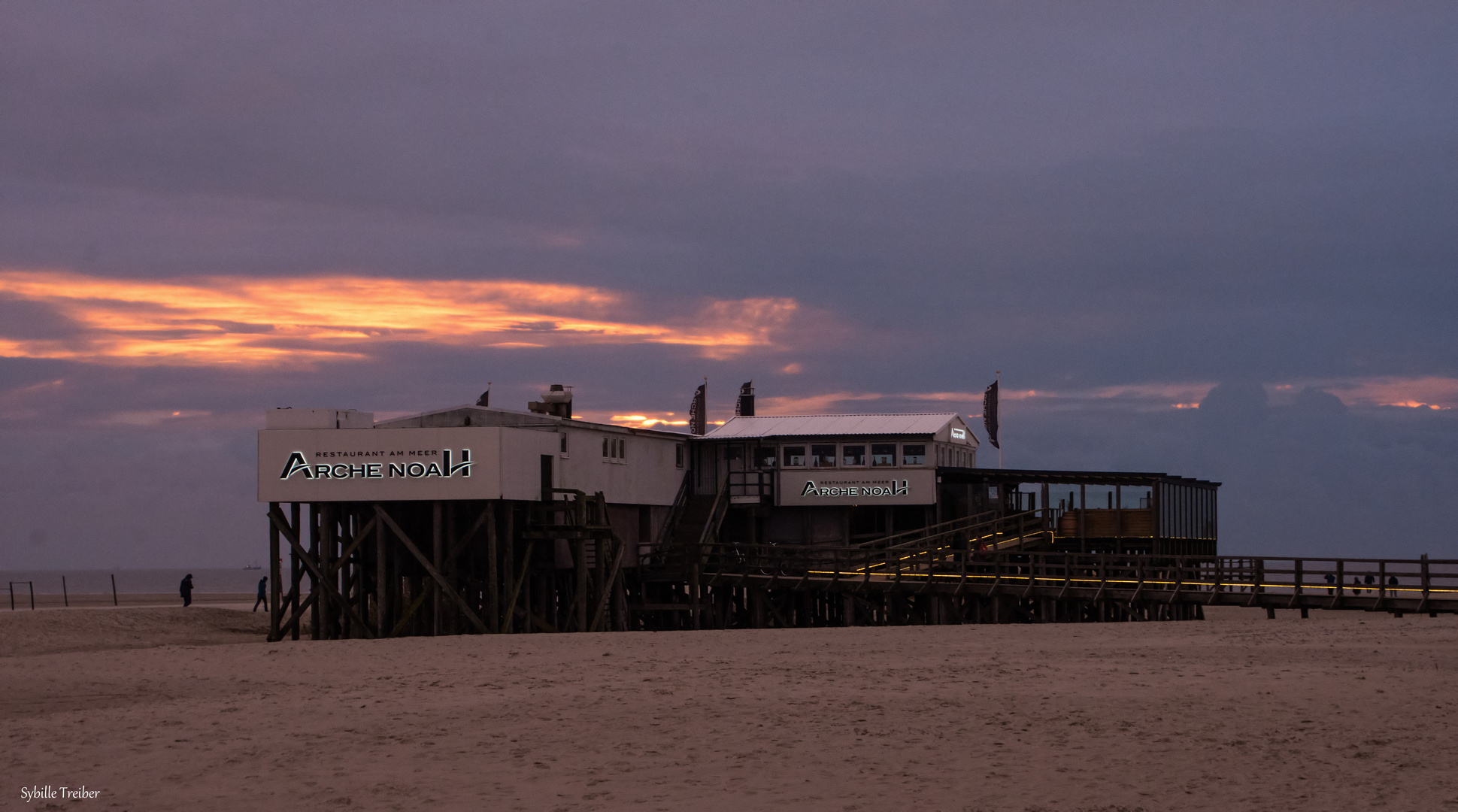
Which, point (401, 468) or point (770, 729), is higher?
point (401, 468)

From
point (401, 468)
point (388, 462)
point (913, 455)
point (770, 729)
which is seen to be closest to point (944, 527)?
point (913, 455)

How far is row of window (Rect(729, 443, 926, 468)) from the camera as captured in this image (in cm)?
4912

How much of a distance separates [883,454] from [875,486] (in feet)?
4.22

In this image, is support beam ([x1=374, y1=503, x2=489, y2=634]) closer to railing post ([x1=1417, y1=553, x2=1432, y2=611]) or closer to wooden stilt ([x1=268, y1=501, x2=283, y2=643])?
wooden stilt ([x1=268, y1=501, x2=283, y2=643])

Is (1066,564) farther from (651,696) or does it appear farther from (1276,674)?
(651,696)

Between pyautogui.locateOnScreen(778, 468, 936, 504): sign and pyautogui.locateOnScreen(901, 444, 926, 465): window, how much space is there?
19.9 inches

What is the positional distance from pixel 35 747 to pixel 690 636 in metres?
14.6

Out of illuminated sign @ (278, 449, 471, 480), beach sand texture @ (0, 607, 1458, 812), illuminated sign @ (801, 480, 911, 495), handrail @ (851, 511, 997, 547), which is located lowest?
beach sand texture @ (0, 607, 1458, 812)

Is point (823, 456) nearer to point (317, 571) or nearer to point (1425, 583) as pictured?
point (317, 571)

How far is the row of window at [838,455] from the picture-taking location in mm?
49125

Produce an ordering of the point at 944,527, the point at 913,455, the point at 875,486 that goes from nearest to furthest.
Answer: the point at 944,527 → the point at 875,486 → the point at 913,455

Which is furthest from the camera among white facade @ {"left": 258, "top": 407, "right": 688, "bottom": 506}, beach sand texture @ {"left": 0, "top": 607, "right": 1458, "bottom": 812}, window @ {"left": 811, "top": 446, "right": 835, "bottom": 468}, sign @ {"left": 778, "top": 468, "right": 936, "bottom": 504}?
window @ {"left": 811, "top": 446, "right": 835, "bottom": 468}

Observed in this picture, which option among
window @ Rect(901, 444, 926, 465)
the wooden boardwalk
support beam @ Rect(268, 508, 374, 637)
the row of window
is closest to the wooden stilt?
support beam @ Rect(268, 508, 374, 637)

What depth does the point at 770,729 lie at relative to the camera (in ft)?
50.0
